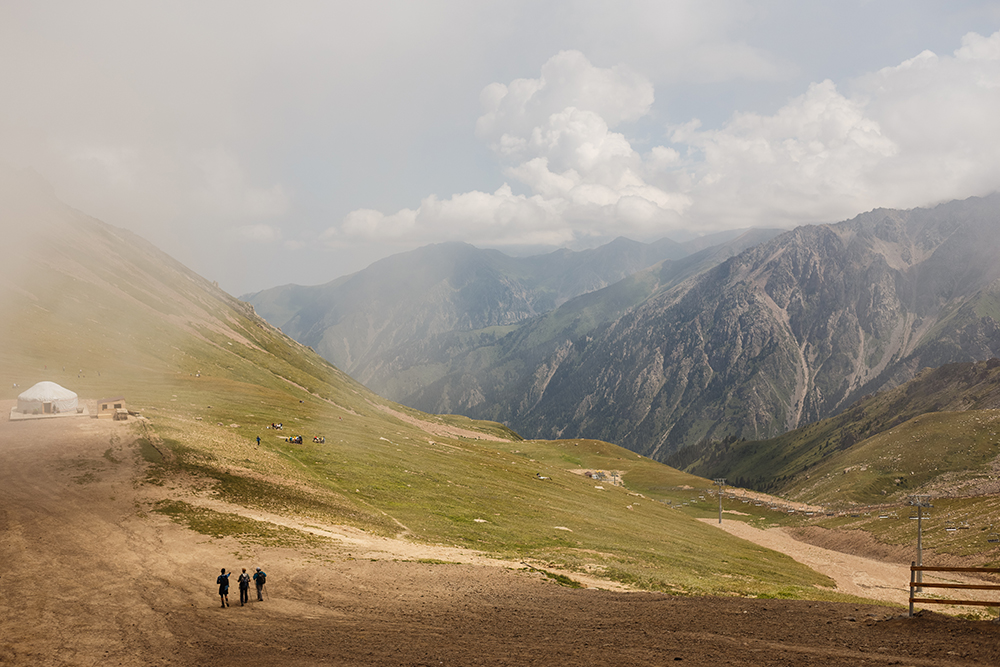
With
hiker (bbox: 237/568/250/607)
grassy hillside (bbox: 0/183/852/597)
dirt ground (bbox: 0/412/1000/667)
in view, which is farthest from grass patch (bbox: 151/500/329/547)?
hiker (bbox: 237/568/250/607)

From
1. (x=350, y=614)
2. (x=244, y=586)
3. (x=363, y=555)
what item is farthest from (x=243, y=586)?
(x=363, y=555)

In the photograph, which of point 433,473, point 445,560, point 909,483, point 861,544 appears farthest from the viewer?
point 909,483

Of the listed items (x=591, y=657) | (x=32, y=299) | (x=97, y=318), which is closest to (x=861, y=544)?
(x=591, y=657)

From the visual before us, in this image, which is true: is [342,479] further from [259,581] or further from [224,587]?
[224,587]

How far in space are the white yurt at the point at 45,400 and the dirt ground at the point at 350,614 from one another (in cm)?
2549

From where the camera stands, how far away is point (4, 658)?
997 inches

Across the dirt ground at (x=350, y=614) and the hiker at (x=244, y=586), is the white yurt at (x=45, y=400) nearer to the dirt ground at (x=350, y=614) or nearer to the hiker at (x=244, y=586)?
the dirt ground at (x=350, y=614)

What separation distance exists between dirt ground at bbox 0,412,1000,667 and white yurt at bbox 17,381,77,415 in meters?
25.5

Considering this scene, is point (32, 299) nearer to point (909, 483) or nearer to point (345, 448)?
point (345, 448)

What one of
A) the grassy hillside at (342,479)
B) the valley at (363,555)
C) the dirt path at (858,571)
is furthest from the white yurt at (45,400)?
the dirt path at (858,571)

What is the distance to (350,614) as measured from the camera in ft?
104

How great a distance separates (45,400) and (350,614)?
6422cm

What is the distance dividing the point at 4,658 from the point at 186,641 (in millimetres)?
7748

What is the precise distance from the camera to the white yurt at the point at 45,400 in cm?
6894
